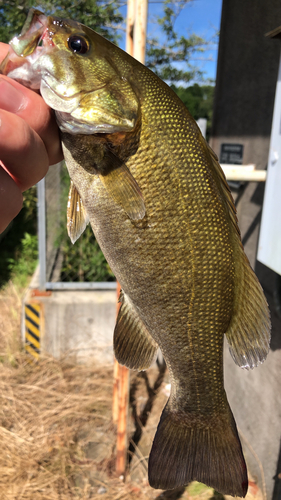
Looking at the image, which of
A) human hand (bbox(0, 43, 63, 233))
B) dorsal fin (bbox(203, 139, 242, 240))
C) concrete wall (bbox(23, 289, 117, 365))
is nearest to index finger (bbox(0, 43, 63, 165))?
human hand (bbox(0, 43, 63, 233))

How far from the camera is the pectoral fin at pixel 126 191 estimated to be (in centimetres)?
102

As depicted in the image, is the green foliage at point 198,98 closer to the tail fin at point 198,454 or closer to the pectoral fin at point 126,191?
the pectoral fin at point 126,191

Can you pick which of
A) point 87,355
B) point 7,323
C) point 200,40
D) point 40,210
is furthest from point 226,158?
point 200,40

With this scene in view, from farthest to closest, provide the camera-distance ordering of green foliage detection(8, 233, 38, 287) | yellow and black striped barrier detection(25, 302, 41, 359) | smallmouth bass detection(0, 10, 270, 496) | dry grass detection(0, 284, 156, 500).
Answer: green foliage detection(8, 233, 38, 287) < yellow and black striped barrier detection(25, 302, 41, 359) < dry grass detection(0, 284, 156, 500) < smallmouth bass detection(0, 10, 270, 496)

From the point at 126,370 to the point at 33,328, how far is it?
1795 mm

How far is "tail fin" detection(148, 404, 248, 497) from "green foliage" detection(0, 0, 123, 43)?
19.3ft

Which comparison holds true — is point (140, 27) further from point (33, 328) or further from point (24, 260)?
point (24, 260)

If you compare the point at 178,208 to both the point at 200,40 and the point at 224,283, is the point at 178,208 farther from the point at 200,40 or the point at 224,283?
the point at 200,40

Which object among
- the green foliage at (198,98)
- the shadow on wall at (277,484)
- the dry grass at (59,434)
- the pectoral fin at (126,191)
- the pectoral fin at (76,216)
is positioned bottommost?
the dry grass at (59,434)

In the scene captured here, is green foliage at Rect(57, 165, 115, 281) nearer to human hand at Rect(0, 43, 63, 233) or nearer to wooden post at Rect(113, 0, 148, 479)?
wooden post at Rect(113, 0, 148, 479)

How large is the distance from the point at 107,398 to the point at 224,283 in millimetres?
3298

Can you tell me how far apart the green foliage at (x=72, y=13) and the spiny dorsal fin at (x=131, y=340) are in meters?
5.54

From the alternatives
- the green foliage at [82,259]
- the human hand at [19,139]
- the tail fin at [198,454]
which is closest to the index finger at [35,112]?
the human hand at [19,139]

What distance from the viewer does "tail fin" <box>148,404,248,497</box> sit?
1.21 metres
